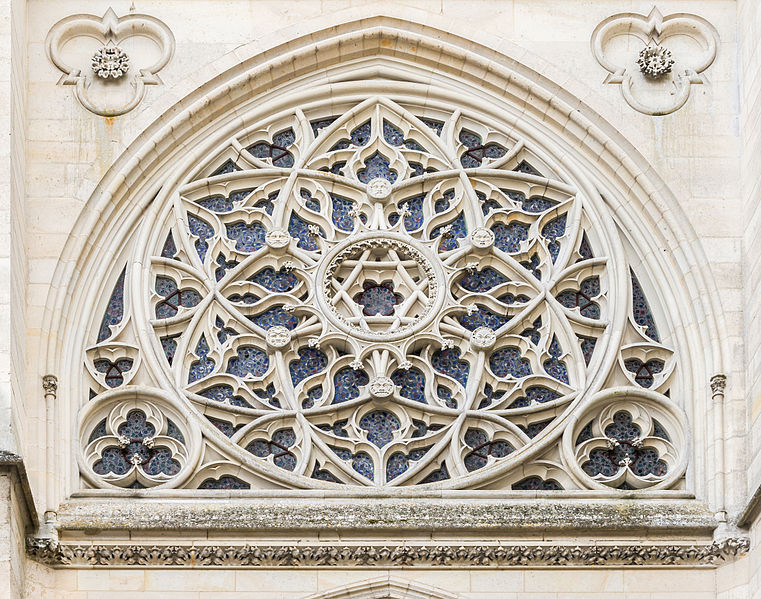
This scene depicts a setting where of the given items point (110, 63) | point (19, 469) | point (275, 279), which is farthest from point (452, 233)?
point (19, 469)

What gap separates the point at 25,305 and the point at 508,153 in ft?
13.2

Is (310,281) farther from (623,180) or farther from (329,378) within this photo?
(623,180)

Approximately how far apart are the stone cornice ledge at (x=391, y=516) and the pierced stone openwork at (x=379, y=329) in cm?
27

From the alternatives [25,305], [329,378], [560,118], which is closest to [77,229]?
[25,305]

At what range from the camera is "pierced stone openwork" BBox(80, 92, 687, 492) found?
20.2 m

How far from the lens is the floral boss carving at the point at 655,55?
21.3 meters

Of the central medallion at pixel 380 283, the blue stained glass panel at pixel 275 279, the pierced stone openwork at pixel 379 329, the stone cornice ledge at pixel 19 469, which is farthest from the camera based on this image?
the blue stained glass panel at pixel 275 279

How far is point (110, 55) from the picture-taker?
69.9 ft

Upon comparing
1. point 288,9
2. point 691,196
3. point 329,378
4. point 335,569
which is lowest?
point 335,569

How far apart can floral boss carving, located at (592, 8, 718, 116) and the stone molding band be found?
3665 millimetres

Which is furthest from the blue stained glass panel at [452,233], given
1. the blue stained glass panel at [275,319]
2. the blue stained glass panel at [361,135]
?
the blue stained glass panel at [275,319]

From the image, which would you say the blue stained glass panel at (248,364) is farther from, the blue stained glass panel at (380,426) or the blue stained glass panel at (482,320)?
the blue stained glass panel at (482,320)

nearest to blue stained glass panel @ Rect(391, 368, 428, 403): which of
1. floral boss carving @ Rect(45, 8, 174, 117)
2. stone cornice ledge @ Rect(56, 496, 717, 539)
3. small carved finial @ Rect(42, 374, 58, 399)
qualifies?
stone cornice ledge @ Rect(56, 496, 717, 539)

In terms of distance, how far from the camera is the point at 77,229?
813 inches
